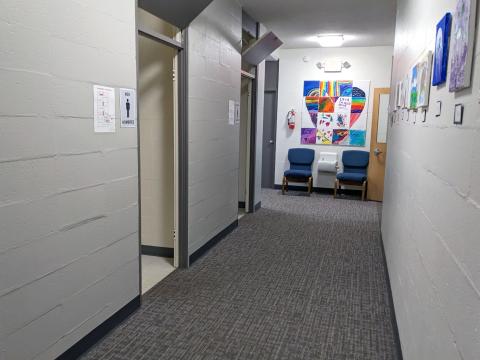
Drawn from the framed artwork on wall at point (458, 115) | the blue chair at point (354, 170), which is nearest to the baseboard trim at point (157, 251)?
the framed artwork on wall at point (458, 115)

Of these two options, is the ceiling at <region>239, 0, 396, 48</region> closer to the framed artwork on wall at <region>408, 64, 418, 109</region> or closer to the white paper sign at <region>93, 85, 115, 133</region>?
the framed artwork on wall at <region>408, 64, 418, 109</region>

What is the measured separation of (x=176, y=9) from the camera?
9.39 ft

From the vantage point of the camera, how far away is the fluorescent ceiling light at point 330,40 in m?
5.98

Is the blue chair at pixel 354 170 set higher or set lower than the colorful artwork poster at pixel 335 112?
lower

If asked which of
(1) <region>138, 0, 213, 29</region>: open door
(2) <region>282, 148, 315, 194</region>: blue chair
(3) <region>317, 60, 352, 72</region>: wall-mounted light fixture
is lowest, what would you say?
(2) <region>282, 148, 315, 194</region>: blue chair

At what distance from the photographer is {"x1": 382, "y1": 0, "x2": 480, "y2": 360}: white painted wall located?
1031 millimetres

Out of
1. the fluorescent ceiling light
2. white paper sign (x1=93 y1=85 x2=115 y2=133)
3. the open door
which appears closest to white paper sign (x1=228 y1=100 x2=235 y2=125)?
the open door

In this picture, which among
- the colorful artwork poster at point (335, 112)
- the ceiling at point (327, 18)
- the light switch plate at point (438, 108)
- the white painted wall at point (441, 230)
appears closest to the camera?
the white painted wall at point (441, 230)

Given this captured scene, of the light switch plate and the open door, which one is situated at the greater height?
the open door

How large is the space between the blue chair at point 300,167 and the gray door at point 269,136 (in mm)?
388

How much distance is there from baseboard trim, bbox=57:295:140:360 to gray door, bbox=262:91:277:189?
16.7ft

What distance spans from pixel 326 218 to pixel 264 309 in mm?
2835

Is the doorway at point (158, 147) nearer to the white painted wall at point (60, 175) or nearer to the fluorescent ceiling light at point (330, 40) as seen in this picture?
the white painted wall at point (60, 175)

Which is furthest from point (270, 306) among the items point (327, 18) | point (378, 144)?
point (378, 144)
